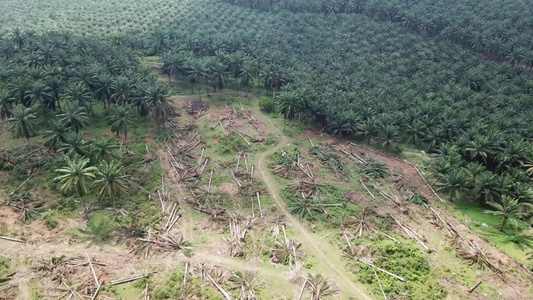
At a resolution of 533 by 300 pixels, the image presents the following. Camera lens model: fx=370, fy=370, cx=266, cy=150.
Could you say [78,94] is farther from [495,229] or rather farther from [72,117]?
[495,229]

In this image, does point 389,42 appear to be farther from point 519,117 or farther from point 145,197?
point 145,197

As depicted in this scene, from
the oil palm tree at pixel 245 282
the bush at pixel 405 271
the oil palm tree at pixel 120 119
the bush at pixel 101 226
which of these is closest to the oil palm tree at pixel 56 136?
the oil palm tree at pixel 120 119

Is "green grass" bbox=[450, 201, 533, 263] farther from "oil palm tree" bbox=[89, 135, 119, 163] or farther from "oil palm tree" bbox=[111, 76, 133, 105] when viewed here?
"oil palm tree" bbox=[111, 76, 133, 105]

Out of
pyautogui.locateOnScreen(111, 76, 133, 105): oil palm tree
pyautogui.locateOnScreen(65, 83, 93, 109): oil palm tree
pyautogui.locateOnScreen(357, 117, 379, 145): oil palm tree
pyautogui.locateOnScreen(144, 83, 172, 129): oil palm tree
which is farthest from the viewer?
pyautogui.locateOnScreen(111, 76, 133, 105): oil palm tree


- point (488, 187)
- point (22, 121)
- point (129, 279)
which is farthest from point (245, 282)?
point (22, 121)

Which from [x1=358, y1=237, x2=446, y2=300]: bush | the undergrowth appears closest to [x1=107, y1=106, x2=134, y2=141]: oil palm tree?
the undergrowth

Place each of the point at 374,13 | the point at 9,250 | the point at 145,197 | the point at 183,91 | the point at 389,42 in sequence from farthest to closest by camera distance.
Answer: the point at 374,13
the point at 389,42
the point at 183,91
the point at 145,197
the point at 9,250

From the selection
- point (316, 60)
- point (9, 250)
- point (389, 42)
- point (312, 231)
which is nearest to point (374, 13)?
point (389, 42)

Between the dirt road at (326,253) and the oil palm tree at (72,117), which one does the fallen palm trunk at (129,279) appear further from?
the oil palm tree at (72,117)
